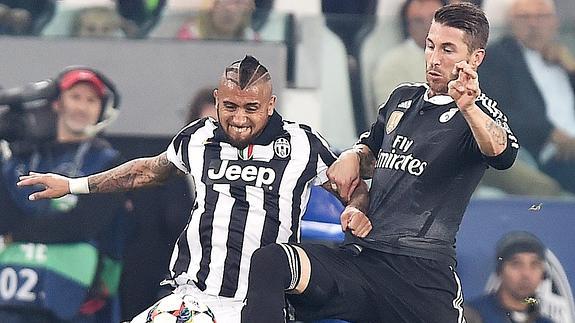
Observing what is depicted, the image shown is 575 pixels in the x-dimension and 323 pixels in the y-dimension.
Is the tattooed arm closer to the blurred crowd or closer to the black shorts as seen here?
the black shorts

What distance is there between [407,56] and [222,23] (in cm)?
110

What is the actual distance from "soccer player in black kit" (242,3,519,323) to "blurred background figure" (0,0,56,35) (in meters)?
3.12

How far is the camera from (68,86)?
757 cm

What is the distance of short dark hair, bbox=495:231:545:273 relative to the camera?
7.35 metres

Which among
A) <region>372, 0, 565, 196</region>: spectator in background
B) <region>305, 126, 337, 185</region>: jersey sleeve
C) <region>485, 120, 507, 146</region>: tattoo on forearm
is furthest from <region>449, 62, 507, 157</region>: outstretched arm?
<region>372, 0, 565, 196</region>: spectator in background

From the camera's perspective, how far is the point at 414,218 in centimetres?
480

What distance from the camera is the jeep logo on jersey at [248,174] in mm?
5055

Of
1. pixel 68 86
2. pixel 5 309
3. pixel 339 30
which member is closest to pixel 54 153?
pixel 68 86

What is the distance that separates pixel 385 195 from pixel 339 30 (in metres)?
2.70

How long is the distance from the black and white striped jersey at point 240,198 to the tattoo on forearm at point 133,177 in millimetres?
182

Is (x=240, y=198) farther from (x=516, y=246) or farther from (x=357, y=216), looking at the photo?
(x=516, y=246)

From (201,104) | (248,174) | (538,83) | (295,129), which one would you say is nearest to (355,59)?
(201,104)

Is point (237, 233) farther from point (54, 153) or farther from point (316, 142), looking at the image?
point (54, 153)

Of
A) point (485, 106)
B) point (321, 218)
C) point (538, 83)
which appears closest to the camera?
point (485, 106)
